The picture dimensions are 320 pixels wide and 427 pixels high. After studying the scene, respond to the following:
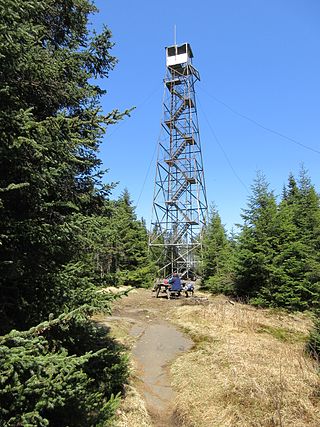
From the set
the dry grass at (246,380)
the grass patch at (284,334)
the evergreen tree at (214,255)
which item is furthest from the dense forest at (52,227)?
the evergreen tree at (214,255)

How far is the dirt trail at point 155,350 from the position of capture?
207 inches

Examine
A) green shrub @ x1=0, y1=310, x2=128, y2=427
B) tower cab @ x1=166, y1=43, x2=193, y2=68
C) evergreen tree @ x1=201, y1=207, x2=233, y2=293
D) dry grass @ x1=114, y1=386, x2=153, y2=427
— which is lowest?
dry grass @ x1=114, y1=386, x2=153, y2=427

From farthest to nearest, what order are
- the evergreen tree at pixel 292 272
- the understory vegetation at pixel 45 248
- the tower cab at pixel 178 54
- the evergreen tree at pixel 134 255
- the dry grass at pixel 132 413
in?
the evergreen tree at pixel 134 255
the tower cab at pixel 178 54
the evergreen tree at pixel 292 272
the dry grass at pixel 132 413
the understory vegetation at pixel 45 248

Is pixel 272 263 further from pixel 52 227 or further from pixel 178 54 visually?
pixel 178 54

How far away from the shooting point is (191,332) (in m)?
9.39

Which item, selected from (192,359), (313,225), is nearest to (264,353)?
(192,359)

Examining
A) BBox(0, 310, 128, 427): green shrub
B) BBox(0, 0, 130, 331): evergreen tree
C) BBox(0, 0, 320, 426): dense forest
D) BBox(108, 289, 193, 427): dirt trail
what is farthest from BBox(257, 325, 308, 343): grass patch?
BBox(0, 0, 130, 331): evergreen tree

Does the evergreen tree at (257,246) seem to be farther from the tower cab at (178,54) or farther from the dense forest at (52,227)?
the tower cab at (178,54)

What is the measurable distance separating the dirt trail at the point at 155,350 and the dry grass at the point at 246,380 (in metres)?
0.27

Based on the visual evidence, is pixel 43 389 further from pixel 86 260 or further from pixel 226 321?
pixel 226 321

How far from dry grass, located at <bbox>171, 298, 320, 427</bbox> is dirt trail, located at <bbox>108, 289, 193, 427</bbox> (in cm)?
27

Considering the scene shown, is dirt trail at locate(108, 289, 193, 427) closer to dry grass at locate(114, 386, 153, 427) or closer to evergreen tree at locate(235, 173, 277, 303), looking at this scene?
dry grass at locate(114, 386, 153, 427)

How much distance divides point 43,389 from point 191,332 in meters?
7.58

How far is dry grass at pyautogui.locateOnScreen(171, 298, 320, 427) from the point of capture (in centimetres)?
450
